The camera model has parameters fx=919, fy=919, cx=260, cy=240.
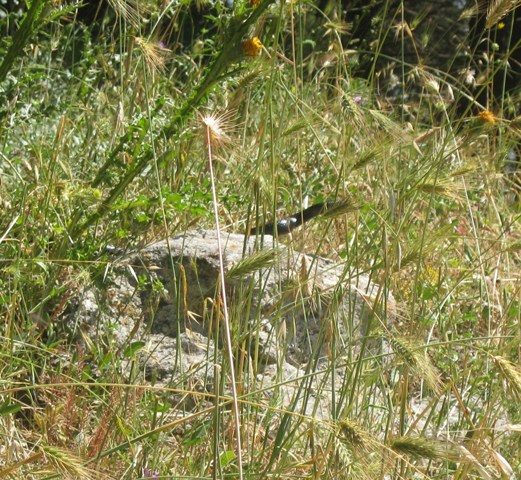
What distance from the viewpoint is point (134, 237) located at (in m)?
2.93

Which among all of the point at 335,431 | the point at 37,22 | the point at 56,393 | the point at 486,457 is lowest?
the point at 56,393

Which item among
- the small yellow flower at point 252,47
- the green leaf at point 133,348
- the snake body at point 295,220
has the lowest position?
the green leaf at point 133,348

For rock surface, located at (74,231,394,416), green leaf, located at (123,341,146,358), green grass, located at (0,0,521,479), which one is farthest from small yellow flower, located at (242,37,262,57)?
green leaf, located at (123,341,146,358)

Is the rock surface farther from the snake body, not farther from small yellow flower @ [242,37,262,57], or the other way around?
small yellow flower @ [242,37,262,57]

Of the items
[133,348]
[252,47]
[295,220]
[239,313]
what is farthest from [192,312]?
[252,47]

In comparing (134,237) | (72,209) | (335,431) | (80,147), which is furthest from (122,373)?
(80,147)

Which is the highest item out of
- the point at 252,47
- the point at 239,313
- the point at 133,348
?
the point at 252,47

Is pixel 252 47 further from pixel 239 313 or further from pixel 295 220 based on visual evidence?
pixel 295 220

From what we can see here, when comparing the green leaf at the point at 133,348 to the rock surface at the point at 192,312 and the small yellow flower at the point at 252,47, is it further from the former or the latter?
the small yellow flower at the point at 252,47

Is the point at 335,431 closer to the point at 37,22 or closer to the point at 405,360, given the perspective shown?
the point at 405,360

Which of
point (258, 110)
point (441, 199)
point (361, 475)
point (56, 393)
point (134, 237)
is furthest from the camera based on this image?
point (258, 110)

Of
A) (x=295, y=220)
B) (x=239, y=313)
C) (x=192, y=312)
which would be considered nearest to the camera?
(x=239, y=313)

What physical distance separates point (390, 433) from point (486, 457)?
0.26 meters

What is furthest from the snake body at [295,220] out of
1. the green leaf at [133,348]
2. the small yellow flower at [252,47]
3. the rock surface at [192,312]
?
the small yellow flower at [252,47]
